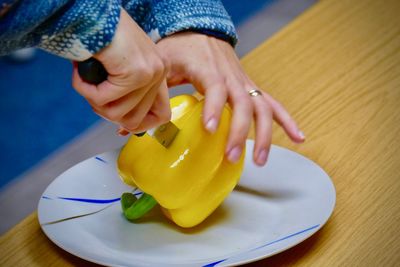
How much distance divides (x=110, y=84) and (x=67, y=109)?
1.58 metres

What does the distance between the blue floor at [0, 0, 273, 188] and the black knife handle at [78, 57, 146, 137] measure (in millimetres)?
1368

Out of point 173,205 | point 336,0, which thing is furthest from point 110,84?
point 336,0

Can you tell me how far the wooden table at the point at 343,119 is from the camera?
688 millimetres

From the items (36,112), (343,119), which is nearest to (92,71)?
(343,119)

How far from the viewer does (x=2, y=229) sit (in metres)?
1.51

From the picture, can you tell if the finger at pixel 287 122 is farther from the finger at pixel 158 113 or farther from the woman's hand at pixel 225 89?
the finger at pixel 158 113

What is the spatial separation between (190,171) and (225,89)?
0.10m

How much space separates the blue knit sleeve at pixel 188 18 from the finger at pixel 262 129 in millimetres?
107

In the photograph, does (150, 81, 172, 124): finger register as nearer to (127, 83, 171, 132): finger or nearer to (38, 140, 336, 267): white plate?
(127, 83, 171, 132): finger

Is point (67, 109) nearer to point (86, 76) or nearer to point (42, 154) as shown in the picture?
point (42, 154)

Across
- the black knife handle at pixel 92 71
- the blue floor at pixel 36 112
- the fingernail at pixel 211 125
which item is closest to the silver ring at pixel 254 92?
the fingernail at pixel 211 125

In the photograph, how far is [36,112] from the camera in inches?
82.1

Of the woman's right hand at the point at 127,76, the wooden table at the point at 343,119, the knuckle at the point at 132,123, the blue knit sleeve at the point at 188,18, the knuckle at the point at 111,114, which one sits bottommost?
the wooden table at the point at 343,119

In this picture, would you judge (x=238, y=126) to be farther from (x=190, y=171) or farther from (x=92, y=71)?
(x=92, y=71)
